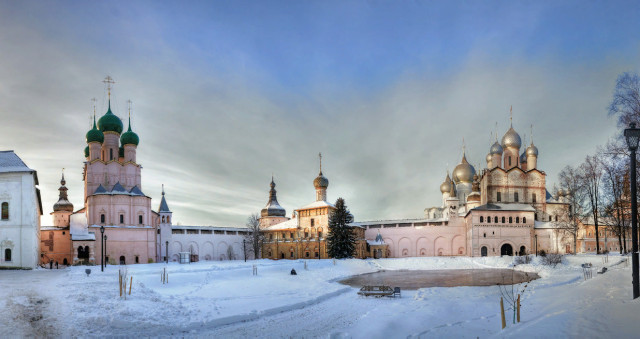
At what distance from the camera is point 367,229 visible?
60375 millimetres

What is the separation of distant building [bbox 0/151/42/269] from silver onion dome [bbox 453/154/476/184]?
185 ft

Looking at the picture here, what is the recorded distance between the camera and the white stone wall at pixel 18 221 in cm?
2631

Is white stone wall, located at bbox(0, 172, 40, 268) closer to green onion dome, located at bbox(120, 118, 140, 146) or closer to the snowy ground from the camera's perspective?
the snowy ground

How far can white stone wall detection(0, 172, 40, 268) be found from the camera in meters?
26.3

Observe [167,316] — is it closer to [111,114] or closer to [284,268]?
[284,268]

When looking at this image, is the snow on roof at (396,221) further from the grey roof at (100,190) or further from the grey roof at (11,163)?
the grey roof at (11,163)

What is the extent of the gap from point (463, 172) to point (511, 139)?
32.4 feet

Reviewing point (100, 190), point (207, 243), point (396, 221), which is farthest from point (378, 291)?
point (207, 243)

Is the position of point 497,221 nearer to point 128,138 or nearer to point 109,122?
point 128,138

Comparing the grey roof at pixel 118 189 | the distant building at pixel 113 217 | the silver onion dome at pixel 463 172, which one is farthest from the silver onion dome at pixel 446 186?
the grey roof at pixel 118 189

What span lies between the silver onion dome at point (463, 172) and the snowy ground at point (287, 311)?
154ft

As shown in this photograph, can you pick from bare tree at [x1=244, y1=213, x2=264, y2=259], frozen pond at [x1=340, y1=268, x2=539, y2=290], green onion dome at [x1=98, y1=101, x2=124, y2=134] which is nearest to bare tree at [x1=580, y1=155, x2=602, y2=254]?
frozen pond at [x1=340, y1=268, x2=539, y2=290]

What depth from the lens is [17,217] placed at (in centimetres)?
2667

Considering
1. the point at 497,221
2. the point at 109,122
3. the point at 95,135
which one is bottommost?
the point at 497,221
